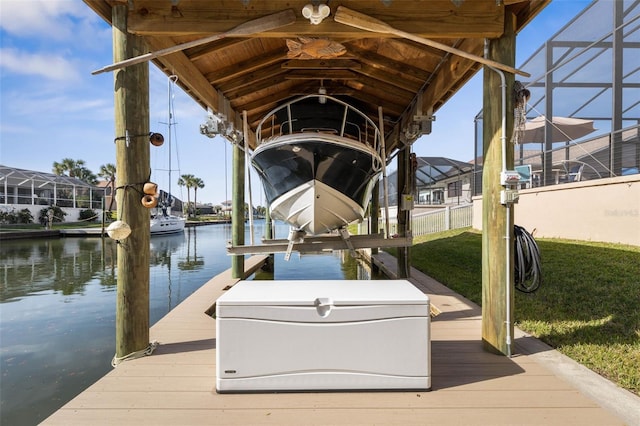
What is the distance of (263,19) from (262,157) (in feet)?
7.80

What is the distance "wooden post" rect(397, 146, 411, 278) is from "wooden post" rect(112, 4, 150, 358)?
464 centimetres

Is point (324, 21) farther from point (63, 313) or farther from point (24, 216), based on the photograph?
point (24, 216)

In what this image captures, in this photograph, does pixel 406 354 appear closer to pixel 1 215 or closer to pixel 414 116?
pixel 414 116

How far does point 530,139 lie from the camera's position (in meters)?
10.2

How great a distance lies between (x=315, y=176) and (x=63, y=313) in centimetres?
559

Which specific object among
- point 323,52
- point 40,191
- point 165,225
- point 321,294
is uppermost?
point 40,191

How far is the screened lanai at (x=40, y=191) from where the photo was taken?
1093 inches

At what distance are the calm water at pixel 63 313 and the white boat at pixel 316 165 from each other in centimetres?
316

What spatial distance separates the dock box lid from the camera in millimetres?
2162

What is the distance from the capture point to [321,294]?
2.30m

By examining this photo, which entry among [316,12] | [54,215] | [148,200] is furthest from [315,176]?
[54,215]

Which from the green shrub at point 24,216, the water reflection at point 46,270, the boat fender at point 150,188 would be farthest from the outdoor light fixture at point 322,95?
the green shrub at point 24,216

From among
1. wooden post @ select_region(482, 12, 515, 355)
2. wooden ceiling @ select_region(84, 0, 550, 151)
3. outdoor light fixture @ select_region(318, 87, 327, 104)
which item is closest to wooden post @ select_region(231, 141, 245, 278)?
wooden ceiling @ select_region(84, 0, 550, 151)

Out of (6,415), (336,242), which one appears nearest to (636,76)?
(336,242)
